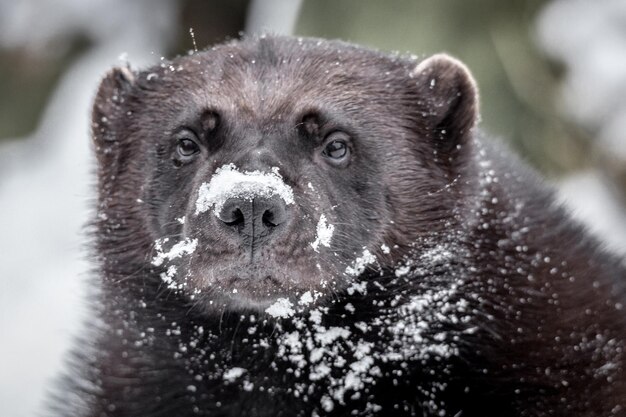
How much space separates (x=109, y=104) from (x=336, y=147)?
3.48 feet

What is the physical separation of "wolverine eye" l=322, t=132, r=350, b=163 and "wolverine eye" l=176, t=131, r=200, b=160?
46cm

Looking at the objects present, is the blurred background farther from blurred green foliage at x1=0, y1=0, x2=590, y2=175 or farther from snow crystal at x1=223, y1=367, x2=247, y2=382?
snow crystal at x1=223, y1=367, x2=247, y2=382

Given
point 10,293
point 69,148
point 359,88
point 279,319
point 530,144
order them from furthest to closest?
point 69,148 < point 10,293 < point 530,144 < point 359,88 < point 279,319

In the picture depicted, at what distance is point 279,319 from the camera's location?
3.99m

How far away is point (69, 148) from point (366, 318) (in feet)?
20.6

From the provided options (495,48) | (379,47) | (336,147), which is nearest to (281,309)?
(336,147)

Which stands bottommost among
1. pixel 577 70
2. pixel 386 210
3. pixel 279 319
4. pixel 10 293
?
pixel 279 319

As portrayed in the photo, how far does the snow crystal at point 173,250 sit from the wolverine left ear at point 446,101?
1.08 metres

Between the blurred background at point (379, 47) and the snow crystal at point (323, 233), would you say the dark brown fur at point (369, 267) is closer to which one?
the snow crystal at point (323, 233)

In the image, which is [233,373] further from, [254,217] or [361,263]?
[254,217]

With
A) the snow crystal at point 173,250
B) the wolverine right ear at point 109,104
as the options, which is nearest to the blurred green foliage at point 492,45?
the wolverine right ear at point 109,104

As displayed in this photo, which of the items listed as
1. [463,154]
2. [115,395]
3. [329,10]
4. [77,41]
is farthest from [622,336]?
[77,41]

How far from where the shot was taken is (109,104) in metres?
4.64

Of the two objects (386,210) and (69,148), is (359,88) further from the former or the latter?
(69,148)
